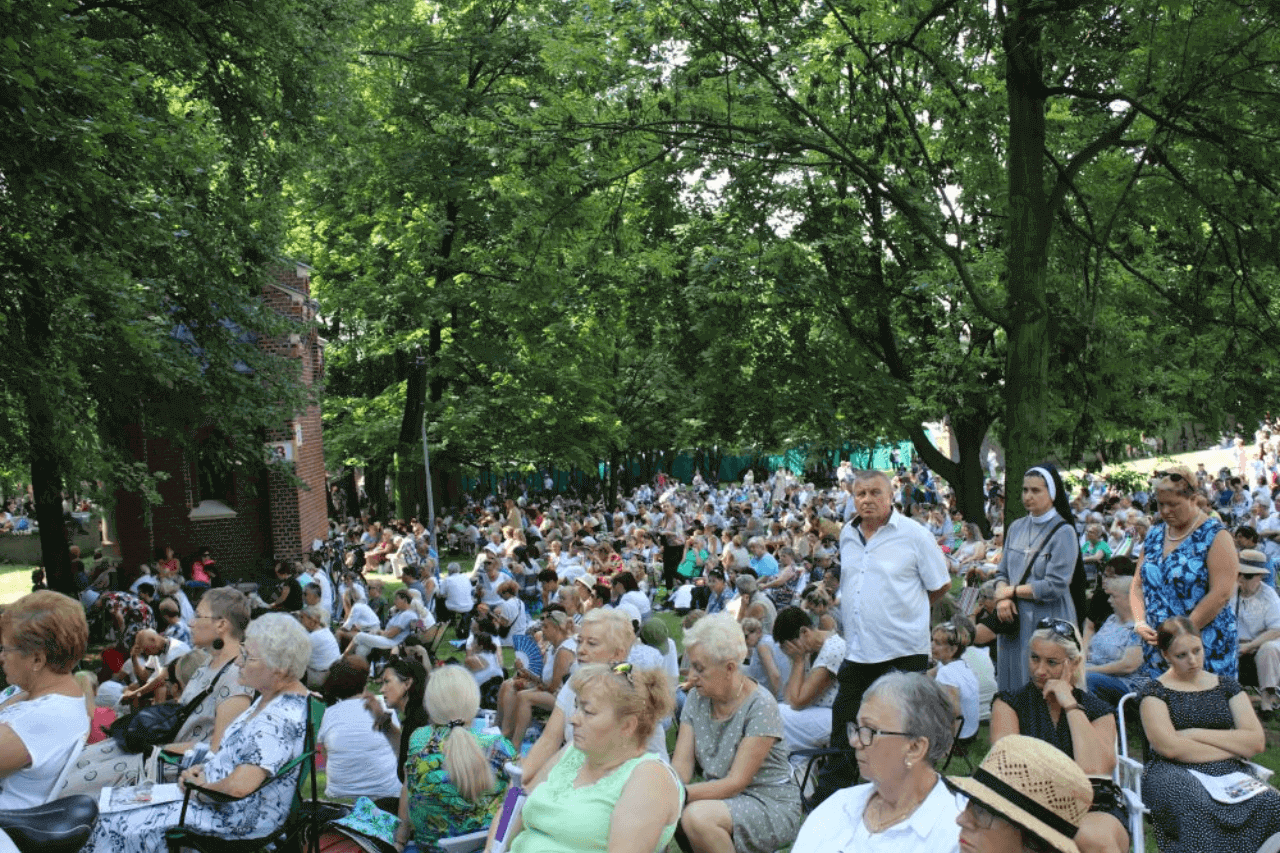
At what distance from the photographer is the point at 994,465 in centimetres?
5094

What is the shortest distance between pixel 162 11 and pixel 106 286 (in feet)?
12.7

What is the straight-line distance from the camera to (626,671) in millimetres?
4723

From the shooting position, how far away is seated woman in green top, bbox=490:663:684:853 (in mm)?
4281

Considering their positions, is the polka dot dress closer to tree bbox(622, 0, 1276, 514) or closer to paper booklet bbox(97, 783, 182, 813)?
paper booklet bbox(97, 783, 182, 813)

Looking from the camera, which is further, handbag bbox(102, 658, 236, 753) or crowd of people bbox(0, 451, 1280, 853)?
handbag bbox(102, 658, 236, 753)

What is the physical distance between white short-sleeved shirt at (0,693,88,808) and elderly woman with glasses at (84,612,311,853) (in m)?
0.54

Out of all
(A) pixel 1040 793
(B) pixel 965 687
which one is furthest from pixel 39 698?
(B) pixel 965 687

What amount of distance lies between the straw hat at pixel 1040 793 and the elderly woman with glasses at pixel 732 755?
234 centimetres

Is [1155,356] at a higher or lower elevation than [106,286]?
lower

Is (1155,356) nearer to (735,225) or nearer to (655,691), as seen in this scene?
(735,225)

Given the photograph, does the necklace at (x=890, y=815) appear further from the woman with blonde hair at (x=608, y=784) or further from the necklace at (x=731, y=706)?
the necklace at (x=731, y=706)

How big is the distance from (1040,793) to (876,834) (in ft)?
3.46

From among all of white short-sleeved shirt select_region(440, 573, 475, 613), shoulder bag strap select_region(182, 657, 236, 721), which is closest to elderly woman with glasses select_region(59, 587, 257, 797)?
shoulder bag strap select_region(182, 657, 236, 721)

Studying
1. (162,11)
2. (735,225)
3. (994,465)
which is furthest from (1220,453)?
(162,11)
